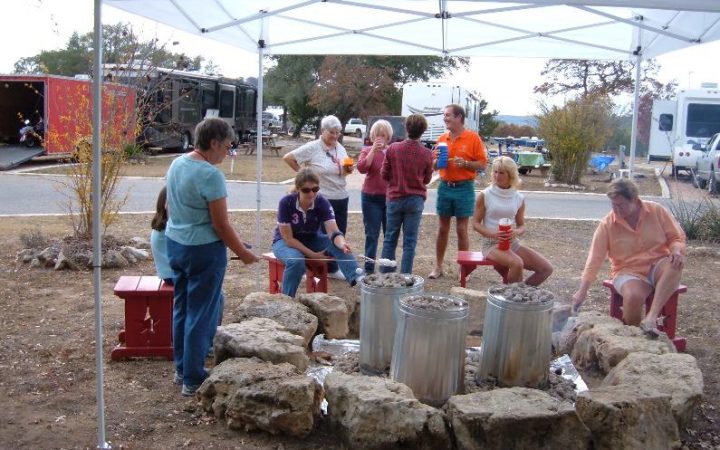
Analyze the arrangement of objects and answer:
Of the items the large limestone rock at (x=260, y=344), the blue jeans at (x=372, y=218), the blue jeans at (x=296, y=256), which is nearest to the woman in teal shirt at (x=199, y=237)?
the large limestone rock at (x=260, y=344)

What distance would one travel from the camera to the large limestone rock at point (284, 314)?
171 inches

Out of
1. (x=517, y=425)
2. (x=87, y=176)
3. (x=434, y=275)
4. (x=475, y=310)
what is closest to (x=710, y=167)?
(x=434, y=275)

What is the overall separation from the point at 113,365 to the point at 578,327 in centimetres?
289

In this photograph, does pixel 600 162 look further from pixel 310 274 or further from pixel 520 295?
pixel 520 295

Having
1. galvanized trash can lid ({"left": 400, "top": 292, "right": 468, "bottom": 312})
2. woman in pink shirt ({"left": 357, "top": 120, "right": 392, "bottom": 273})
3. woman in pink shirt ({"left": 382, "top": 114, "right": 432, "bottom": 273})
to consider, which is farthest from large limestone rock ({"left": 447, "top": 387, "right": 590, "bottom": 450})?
woman in pink shirt ({"left": 357, "top": 120, "right": 392, "bottom": 273})

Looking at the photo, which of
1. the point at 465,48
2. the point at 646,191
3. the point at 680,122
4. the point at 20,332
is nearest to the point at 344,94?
the point at 680,122

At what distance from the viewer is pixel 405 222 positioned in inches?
239

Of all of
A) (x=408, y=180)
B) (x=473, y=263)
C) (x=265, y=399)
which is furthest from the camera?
(x=408, y=180)

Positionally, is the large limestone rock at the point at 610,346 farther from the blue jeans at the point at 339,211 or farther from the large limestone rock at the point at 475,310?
the blue jeans at the point at 339,211

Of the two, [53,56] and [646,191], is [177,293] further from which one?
[53,56]

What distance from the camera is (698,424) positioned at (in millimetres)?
3652

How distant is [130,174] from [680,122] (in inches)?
Result: 603

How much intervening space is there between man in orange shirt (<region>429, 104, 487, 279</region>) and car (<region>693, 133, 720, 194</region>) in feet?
35.5

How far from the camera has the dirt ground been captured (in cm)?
335
